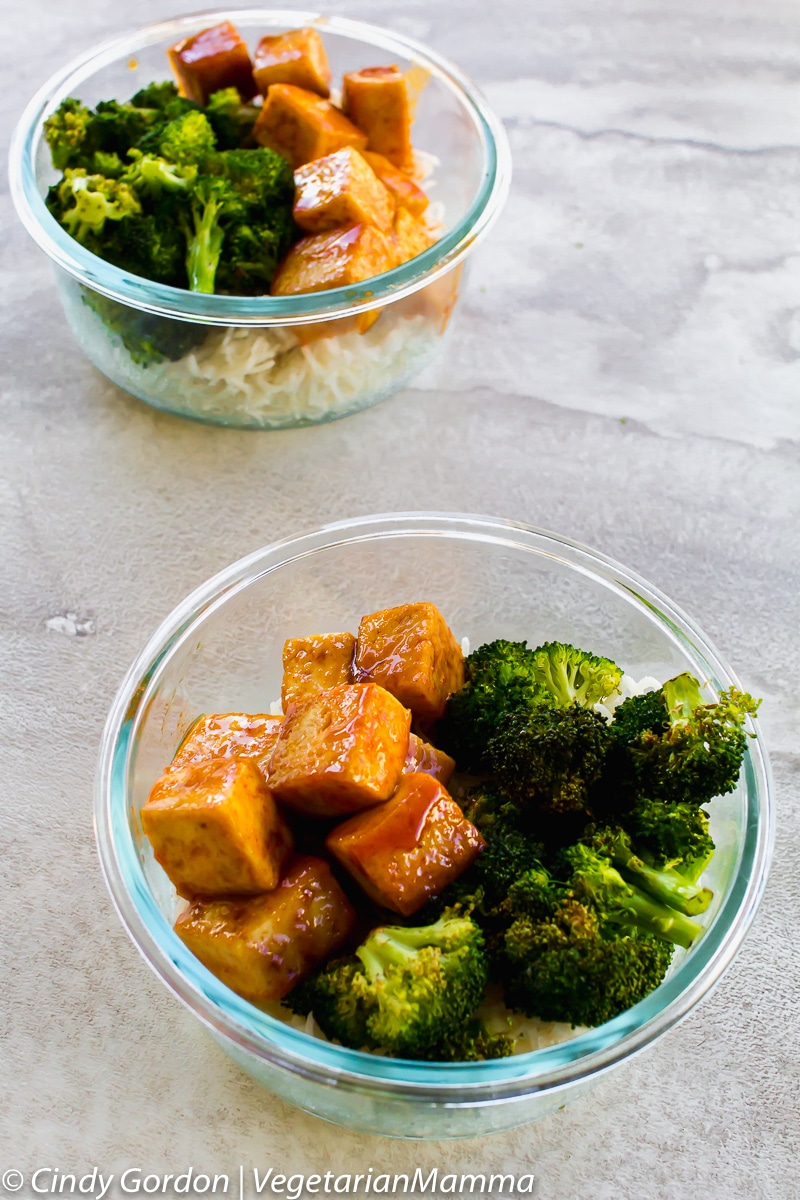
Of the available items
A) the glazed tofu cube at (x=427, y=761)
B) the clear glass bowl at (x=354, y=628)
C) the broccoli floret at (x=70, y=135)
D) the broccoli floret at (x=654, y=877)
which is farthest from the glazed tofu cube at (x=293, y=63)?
the broccoli floret at (x=654, y=877)

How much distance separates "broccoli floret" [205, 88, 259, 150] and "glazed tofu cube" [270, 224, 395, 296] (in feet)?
1.32

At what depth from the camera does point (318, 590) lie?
1.94 metres

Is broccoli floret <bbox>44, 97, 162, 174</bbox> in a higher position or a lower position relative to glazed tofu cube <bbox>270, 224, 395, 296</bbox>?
higher

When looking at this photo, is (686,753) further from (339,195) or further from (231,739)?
(339,195)

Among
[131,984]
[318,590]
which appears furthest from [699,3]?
[131,984]

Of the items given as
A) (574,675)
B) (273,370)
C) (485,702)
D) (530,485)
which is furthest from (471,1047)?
(273,370)

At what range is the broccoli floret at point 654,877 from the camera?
1.40m

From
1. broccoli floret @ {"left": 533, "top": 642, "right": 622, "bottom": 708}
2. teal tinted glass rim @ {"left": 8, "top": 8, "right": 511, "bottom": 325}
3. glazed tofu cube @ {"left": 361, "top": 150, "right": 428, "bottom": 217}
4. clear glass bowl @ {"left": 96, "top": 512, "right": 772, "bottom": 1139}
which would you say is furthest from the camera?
glazed tofu cube @ {"left": 361, "top": 150, "right": 428, "bottom": 217}

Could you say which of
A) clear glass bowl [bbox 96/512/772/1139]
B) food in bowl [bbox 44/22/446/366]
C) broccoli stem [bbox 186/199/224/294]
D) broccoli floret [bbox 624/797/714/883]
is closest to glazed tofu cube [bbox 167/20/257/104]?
food in bowl [bbox 44/22/446/366]

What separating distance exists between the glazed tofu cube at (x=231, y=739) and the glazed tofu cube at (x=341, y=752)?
0.22 feet

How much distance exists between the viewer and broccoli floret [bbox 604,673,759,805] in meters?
1.48

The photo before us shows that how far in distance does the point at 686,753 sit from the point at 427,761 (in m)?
0.35

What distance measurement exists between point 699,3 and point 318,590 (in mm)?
2793

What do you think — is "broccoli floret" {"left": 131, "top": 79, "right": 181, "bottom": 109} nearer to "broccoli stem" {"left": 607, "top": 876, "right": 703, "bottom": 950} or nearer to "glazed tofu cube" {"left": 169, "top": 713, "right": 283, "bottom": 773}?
"glazed tofu cube" {"left": 169, "top": 713, "right": 283, "bottom": 773}
